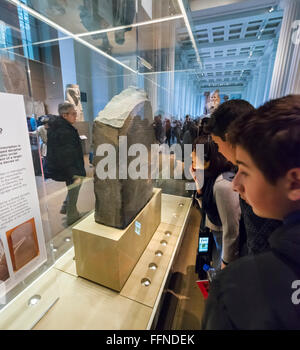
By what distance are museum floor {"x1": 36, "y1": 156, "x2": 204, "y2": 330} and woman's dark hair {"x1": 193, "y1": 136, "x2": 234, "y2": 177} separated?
1.08 m

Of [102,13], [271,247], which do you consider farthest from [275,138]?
[102,13]

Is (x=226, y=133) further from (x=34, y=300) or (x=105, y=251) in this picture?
(x=34, y=300)

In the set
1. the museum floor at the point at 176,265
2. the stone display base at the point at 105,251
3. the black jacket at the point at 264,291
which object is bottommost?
the museum floor at the point at 176,265

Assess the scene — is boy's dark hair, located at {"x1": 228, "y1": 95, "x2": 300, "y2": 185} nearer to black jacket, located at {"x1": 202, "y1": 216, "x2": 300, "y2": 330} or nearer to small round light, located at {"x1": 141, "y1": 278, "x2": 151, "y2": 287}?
black jacket, located at {"x1": 202, "y1": 216, "x2": 300, "y2": 330}

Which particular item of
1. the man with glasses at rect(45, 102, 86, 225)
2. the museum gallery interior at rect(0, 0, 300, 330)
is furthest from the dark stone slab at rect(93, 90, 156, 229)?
the man with glasses at rect(45, 102, 86, 225)

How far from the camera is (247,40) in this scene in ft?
13.1

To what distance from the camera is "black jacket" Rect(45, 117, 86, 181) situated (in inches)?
77.8

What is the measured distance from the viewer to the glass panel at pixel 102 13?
2.29 metres

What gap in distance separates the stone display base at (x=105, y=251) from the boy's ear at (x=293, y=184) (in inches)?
41.8

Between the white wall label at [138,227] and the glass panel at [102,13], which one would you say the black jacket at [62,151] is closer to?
the white wall label at [138,227]

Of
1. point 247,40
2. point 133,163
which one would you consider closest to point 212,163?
point 133,163

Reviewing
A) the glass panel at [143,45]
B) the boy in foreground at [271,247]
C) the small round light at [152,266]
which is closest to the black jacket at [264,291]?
the boy in foreground at [271,247]

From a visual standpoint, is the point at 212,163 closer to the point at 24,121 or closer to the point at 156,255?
the point at 156,255

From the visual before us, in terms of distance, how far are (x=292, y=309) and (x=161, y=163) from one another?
3440mm
